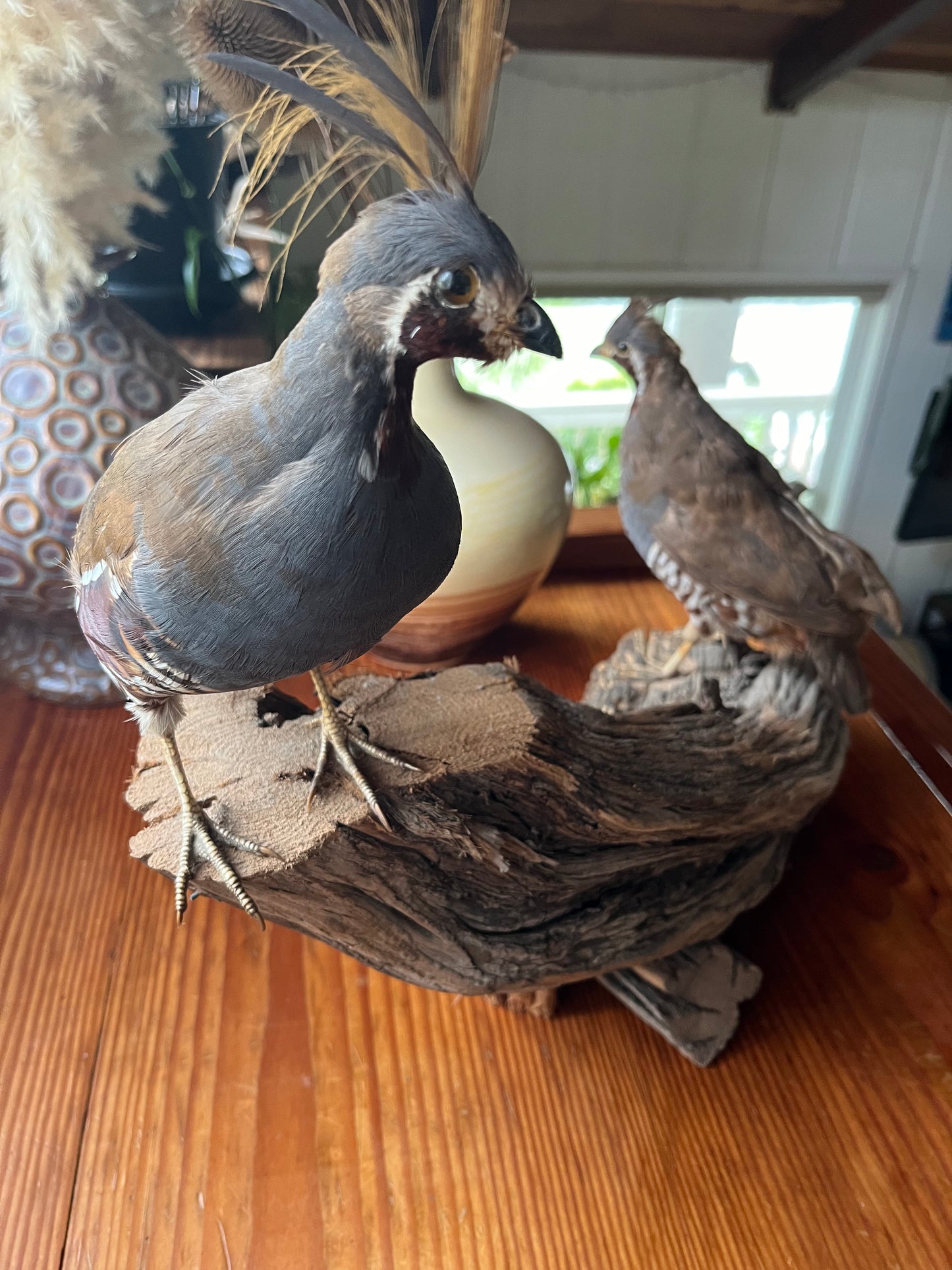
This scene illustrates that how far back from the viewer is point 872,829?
0.80 meters

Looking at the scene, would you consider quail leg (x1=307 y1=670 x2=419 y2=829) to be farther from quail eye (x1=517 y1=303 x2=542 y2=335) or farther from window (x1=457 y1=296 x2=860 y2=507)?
window (x1=457 y1=296 x2=860 y2=507)

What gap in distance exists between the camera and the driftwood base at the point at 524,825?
1.57 feet

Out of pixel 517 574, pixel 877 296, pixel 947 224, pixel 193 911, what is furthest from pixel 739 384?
pixel 193 911

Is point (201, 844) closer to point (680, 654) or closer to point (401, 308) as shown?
point (401, 308)

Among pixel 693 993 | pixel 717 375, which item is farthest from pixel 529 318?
pixel 717 375

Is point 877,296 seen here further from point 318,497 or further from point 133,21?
point 318,497

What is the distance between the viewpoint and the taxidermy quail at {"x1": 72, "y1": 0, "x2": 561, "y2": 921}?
325 millimetres

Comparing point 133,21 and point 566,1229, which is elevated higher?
point 133,21

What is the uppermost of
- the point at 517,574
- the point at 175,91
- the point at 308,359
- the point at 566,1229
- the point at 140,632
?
the point at 175,91

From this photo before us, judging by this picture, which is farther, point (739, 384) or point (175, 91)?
point (739, 384)

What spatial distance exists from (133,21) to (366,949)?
0.70 meters

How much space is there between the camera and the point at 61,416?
0.76 meters

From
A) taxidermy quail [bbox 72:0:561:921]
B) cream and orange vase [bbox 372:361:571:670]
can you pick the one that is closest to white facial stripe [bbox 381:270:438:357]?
taxidermy quail [bbox 72:0:561:921]

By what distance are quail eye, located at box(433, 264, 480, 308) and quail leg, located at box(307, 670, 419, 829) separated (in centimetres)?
23
